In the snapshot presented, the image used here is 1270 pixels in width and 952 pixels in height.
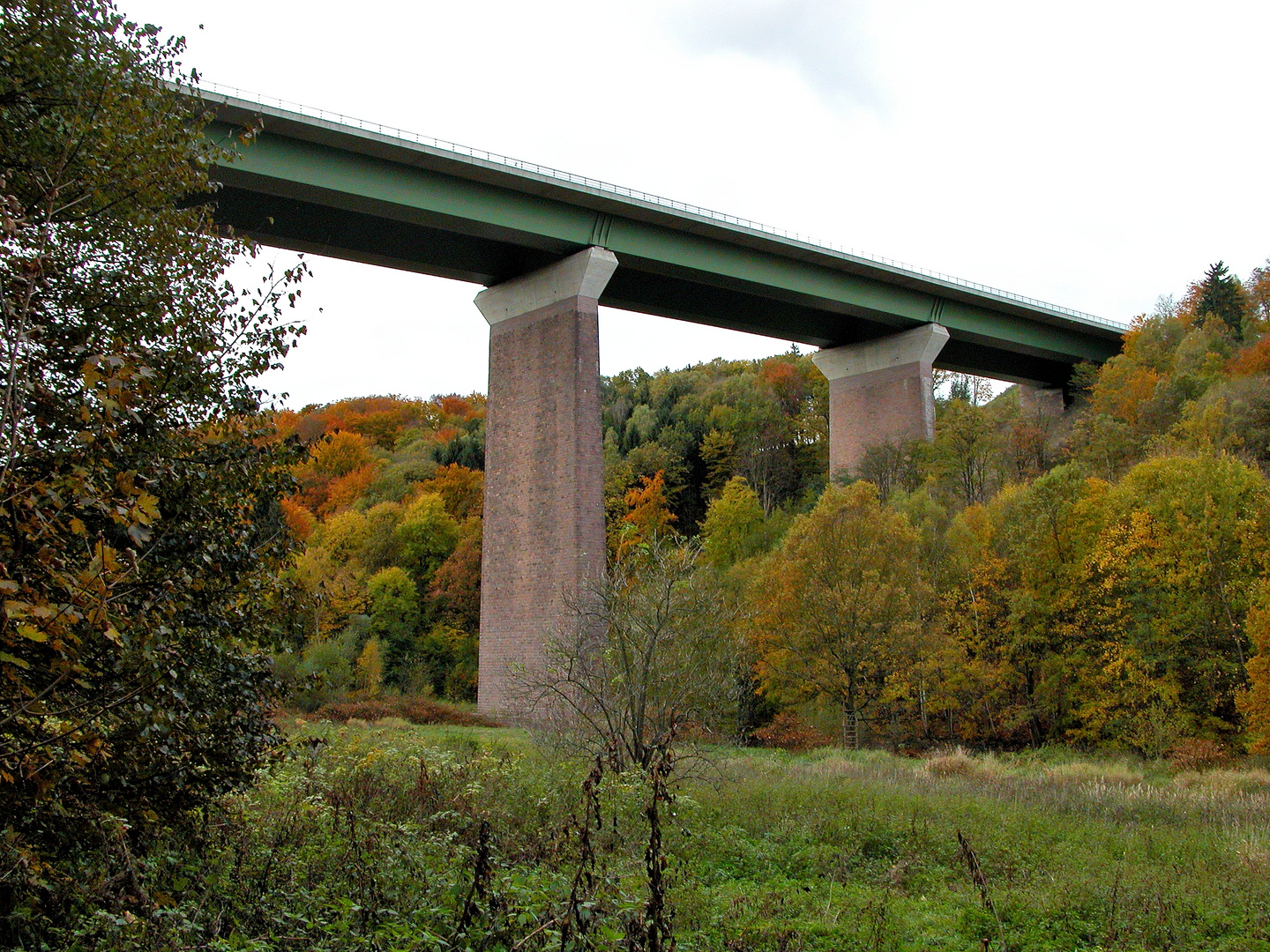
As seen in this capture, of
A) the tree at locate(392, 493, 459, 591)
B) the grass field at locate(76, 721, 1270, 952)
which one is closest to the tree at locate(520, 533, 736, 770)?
the grass field at locate(76, 721, 1270, 952)

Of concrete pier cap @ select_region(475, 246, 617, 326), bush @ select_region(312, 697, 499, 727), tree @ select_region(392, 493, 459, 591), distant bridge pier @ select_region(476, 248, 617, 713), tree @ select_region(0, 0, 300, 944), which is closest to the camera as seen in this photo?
tree @ select_region(0, 0, 300, 944)

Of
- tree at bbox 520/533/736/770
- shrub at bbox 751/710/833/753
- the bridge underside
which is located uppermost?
the bridge underside

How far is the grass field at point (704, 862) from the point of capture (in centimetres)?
564

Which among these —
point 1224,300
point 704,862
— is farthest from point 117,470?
point 1224,300

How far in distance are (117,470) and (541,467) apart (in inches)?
952

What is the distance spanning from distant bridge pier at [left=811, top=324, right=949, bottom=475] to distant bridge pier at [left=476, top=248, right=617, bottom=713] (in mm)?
15406

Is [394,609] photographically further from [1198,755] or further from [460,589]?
[1198,755]

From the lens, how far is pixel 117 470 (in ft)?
15.0

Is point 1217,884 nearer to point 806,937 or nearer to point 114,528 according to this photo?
point 806,937

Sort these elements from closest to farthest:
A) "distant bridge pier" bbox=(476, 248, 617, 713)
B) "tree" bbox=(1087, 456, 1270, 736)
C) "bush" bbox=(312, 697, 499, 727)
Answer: "tree" bbox=(1087, 456, 1270, 736), "distant bridge pier" bbox=(476, 248, 617, 713), "bush" bbox=(312, 697, 499, 727)

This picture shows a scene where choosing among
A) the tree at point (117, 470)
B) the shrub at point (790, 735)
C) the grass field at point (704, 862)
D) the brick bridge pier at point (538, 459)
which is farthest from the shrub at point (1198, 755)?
the tree at point (117, 470)

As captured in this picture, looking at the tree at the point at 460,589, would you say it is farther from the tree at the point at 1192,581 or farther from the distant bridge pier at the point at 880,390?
the tree at the point at 1192,581

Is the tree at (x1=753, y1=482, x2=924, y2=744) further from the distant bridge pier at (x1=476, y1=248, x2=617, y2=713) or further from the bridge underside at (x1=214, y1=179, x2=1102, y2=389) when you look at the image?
the bridge underside at (x1=214, y1=179, x2=1102, y2=389)

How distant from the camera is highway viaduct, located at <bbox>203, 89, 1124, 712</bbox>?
25.2m
